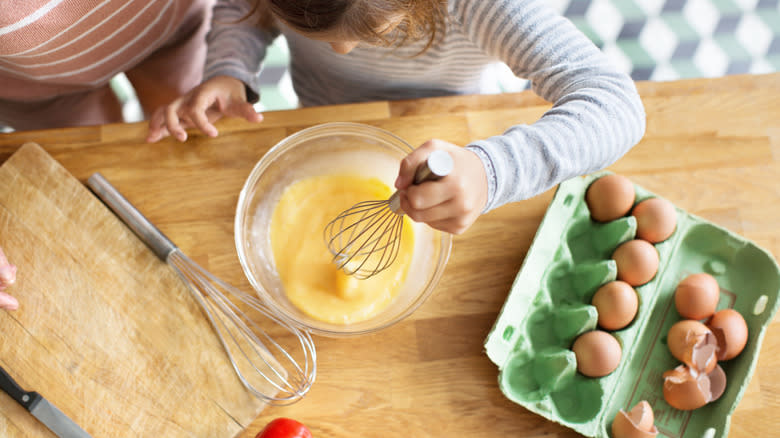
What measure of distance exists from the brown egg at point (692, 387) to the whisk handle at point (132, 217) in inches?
24.0

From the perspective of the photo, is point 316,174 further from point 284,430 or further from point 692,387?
point 692,387

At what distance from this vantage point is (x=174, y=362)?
656 mm

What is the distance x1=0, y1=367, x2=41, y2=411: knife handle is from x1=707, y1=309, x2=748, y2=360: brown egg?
77cm

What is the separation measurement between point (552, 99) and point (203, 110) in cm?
43

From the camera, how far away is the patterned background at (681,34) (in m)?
1.44

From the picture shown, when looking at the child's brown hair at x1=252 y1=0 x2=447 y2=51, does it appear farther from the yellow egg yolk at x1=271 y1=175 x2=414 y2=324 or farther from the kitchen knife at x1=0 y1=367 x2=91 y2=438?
the kitchen knife at x1=0 y1=367 x2=91 y2=438

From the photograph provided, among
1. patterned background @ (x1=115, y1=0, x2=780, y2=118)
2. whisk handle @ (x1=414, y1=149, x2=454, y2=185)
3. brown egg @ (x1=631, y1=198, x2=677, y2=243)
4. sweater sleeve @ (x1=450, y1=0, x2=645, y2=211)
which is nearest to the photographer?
whisk handle @ (x1=414, y1=149, x2=454, y2=185)

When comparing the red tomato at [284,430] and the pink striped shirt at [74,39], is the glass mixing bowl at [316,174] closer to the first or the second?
the red tomato at [284,430]

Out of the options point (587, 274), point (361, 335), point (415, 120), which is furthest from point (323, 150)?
point (587, 274)

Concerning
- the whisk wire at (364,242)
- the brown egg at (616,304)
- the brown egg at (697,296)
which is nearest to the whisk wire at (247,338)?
the whisk wire at (364,242)

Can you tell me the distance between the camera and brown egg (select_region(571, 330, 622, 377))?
0.65 metres

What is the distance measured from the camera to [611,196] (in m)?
0.70

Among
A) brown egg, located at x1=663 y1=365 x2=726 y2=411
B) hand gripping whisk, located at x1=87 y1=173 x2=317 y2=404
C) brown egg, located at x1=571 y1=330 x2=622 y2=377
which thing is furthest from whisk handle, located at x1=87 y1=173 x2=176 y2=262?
brown egg, located at x1=663 y1=365 x2=726 y2=411

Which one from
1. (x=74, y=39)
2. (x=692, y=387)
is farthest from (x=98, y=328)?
(x=692, y=387)
